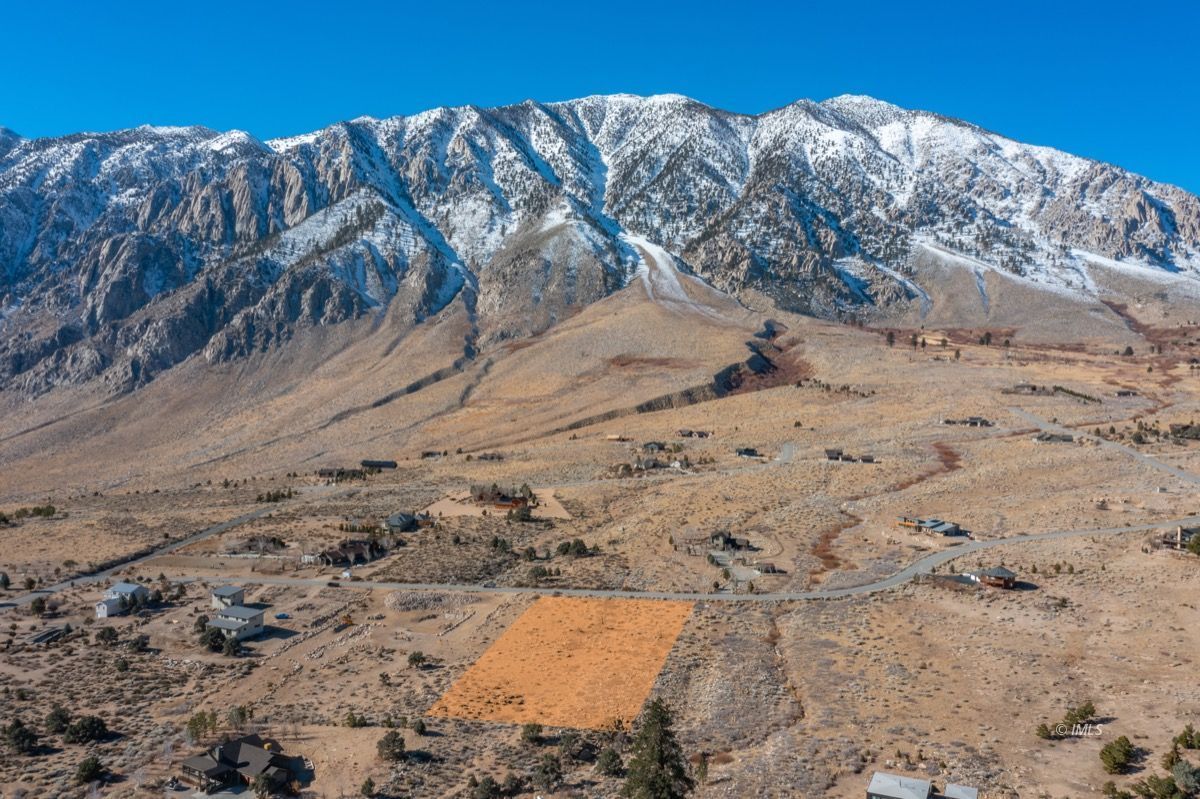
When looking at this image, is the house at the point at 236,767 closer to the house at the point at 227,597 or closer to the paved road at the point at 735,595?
the house at the point at 227,597

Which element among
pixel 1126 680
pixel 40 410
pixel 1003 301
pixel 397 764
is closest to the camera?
pixel 397 764

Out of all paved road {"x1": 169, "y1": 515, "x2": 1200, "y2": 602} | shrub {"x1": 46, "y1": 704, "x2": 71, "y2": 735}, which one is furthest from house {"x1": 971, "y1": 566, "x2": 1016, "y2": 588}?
shrub {"x1": 46, "y1": 704, "x2": 71, "y2": 735}

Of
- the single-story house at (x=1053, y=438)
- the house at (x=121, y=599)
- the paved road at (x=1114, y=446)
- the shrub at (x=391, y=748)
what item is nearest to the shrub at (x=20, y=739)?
the shrub at (x=391, y=748)

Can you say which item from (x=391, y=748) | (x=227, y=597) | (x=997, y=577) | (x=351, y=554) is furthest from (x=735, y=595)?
(x=227, y=597)

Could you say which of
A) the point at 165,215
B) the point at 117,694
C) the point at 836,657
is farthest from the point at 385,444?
the point at 165,215

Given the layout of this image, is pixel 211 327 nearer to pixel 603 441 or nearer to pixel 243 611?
pixel 603 441

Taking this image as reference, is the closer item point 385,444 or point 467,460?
point 467,460

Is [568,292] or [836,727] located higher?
[568,292]

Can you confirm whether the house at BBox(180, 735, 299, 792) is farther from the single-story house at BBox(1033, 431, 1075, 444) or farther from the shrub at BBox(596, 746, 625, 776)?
the single-story house at BBox(1033, 431, 1075, 444)
